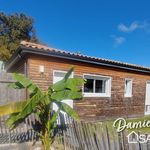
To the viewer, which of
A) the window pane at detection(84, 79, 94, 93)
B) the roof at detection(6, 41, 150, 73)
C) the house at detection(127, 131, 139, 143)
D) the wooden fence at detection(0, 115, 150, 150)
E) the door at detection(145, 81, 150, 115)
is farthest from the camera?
the door at detection(145, 81, 150, 115)

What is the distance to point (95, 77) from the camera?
1375cm

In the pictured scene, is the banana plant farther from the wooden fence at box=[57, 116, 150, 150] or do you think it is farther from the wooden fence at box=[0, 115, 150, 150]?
the wooden fence at box=[57, 116, 150, 150]

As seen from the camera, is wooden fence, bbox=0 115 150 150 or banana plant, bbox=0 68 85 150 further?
banana plant, bbox=0 68 85 150

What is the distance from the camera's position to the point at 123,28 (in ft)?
92.6

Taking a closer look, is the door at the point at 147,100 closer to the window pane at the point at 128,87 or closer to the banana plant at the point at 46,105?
the window pane at the point at 128,87

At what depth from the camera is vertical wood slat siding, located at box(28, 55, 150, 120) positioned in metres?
11.2

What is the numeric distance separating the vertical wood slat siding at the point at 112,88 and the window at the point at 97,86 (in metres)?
0.25

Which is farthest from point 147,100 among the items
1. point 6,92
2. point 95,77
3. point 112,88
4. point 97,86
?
point 6,92

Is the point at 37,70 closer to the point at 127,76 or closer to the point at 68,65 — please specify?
the point at 68,65

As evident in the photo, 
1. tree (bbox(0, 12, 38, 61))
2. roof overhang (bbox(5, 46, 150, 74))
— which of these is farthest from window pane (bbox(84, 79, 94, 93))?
tree (bbox(0, 12, 38, 61))

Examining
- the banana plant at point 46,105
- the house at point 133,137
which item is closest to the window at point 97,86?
the banana plant at point 46,105

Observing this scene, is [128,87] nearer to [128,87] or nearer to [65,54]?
[128,87]

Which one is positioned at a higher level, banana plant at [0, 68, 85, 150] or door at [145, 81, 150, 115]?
banana plant at [0, 68, 85, 150]

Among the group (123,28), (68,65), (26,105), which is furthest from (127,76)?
(123,28)
